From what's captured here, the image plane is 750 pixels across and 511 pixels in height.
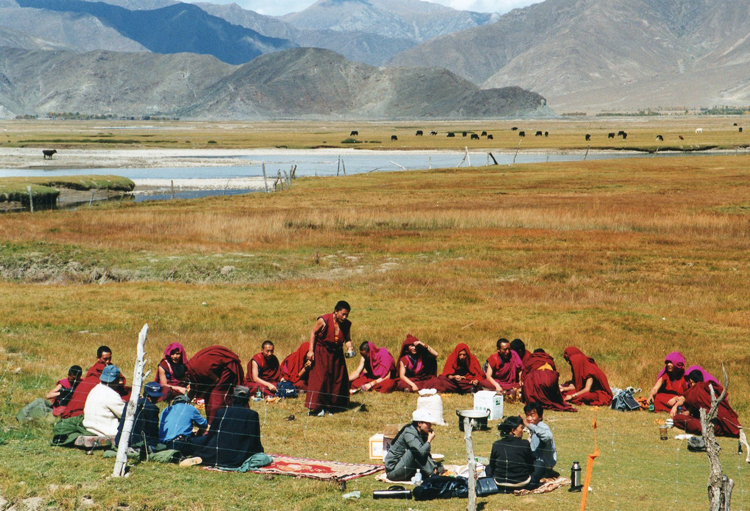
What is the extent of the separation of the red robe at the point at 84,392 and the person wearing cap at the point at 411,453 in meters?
4.30

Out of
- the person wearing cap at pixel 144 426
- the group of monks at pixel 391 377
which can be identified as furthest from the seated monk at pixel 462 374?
the person wearing cap at pixel 144 426

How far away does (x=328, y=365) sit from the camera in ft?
45.9

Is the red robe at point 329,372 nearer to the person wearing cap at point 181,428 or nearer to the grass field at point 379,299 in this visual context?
the grass field at point 379,299

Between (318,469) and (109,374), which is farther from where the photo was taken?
(109,374)

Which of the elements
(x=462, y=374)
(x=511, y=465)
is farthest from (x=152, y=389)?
(x=511, y=465)

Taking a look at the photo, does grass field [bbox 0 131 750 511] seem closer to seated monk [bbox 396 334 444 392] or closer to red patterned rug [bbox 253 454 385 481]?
red patterned rug [bbox 253 454 385 481]

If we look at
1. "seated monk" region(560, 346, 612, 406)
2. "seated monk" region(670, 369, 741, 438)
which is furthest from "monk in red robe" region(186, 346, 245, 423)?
"seated monk" region(670, 369, 741, 438)

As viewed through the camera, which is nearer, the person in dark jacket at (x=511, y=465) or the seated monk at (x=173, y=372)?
→ the person in dark jacket at (x=511, y=465)

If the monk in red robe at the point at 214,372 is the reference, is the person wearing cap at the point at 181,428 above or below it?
below

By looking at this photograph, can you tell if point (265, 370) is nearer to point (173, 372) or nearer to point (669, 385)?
point (173, 372)

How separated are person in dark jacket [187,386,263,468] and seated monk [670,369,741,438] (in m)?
6.52

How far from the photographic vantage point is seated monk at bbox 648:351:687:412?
46.2 feet

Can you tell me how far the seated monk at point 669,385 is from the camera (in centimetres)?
1407

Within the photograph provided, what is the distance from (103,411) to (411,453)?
4.23 metres
